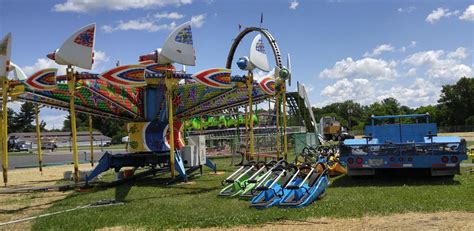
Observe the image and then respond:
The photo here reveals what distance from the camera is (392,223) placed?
24.7 feet

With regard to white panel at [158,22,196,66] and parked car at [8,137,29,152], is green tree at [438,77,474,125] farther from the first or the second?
white panel at [158,22,196,66]

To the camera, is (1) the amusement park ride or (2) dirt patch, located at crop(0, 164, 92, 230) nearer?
(2) dirt patch, located at crop(0, 164, 92, 230)

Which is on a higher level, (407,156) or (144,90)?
(144,90)

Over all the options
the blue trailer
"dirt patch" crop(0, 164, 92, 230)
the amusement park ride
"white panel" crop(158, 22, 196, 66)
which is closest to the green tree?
the amusement park ride

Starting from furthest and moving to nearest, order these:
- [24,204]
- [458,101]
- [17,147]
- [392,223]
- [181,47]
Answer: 1. [458,101]
2. [17,147]
3. [181,47]
4. [24,204]
5. [392,223]

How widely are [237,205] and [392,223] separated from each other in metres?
3.40

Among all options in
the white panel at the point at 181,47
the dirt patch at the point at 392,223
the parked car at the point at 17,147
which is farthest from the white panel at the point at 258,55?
the parked car at the point at 17,147

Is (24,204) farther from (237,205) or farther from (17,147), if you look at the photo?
(17,147)

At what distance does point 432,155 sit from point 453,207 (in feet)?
11.5

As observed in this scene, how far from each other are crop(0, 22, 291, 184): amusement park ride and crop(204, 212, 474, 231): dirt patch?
22.7 ft

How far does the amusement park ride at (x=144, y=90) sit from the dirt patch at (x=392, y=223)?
6934 mm

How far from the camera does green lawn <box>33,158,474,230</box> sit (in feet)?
27.6

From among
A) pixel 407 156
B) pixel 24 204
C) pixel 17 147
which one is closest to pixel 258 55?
pixel 407 156

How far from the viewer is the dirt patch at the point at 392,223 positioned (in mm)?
7191
